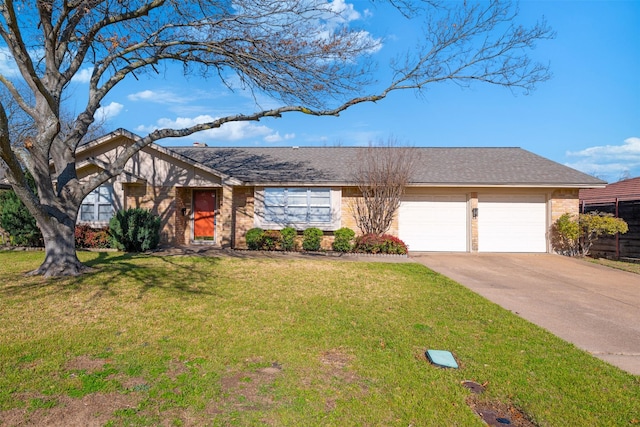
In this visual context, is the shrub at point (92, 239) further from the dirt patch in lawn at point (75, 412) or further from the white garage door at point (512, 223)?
the white garage door at point (512, 223)

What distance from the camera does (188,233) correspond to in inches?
598

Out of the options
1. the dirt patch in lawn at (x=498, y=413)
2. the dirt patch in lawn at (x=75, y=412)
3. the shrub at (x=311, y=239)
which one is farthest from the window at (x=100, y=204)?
the dirt patch in lawn at (x=498, y=413)

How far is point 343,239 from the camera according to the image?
13336 mm

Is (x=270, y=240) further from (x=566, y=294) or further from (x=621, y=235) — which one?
(x=621, y=235)

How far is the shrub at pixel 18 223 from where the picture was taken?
12352 millimetres

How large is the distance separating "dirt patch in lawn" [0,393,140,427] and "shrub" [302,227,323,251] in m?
10.3

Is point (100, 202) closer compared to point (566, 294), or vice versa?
point (566, 294)

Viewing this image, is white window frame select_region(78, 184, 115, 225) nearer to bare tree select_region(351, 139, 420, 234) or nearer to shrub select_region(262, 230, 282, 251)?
shrub select_region(262, 230, 282, 251)

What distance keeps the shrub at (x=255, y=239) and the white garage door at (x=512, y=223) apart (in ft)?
27.9

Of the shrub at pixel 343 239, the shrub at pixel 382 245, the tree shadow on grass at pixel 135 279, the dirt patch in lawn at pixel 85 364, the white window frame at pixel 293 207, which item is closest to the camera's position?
the dirt patch in lawn at pixel 85 364

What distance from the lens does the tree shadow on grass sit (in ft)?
22.9

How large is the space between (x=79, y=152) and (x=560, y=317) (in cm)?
1585

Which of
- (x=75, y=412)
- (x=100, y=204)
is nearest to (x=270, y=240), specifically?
(x=100, y=204)

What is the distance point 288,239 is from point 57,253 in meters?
7.04
